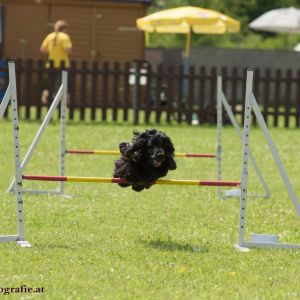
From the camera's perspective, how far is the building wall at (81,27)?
25.4m

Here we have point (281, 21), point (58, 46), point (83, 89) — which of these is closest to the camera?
point (83, 89)

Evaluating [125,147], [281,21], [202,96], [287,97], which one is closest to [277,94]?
[287,97]

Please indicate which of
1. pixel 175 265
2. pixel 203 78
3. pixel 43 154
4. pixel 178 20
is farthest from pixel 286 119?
pixel 175 265

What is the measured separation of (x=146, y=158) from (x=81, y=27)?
60.0 ft

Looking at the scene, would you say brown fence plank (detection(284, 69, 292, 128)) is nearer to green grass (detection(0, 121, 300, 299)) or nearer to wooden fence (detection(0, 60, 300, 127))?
wooden fence (detection(0, 60, 300, 127))

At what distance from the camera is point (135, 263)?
267 inches

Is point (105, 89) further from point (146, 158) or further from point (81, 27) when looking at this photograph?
point (146, 158)

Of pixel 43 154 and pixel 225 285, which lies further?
pixel 43 154

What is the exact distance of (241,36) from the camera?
41344 mm

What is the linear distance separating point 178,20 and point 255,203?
39.1ft

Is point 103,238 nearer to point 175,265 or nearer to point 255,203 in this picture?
point 175,265

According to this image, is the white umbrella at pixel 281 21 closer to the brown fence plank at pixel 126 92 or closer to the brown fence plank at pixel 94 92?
the brown fence plank at pixel 126 92

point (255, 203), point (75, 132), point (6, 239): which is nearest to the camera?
point (6, 239)

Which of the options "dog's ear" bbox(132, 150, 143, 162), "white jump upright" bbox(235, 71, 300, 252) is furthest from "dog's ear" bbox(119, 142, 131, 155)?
"white jump upright" bbox(235, 71, 300, 252)
